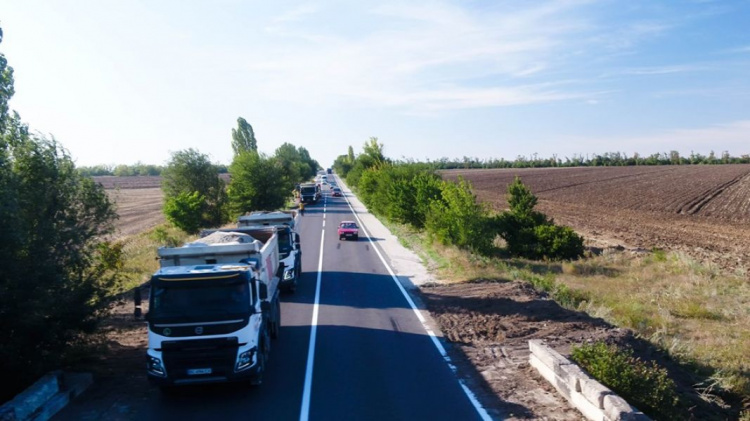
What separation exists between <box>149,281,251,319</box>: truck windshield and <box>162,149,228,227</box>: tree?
103 ft

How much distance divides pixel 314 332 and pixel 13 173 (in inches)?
319

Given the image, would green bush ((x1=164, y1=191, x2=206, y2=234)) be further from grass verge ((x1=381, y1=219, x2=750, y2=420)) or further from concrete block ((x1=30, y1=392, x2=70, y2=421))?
concrete block ((x1=30, y1=392, x2=70, y2=421))

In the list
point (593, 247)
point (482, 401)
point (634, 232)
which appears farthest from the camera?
point (634, 232)

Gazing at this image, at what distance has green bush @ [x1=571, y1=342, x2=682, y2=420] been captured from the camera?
9.77m

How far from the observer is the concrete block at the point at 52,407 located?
9648 millimetres

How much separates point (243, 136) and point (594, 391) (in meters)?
73.9

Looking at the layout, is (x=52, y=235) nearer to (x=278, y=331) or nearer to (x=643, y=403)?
(x=278, y=331)

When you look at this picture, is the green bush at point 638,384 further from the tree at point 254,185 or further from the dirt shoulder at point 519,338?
the tree at point 254,185

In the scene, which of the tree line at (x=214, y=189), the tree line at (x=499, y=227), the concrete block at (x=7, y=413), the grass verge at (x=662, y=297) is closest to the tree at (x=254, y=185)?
the tree line at (x=214, y=189)

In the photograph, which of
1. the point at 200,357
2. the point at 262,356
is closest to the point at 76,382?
the point at 200,357

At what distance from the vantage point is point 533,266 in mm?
28266

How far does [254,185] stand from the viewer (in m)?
46.7

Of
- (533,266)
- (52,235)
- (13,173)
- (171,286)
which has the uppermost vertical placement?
(13,173)

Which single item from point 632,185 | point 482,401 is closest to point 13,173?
point 482,401
